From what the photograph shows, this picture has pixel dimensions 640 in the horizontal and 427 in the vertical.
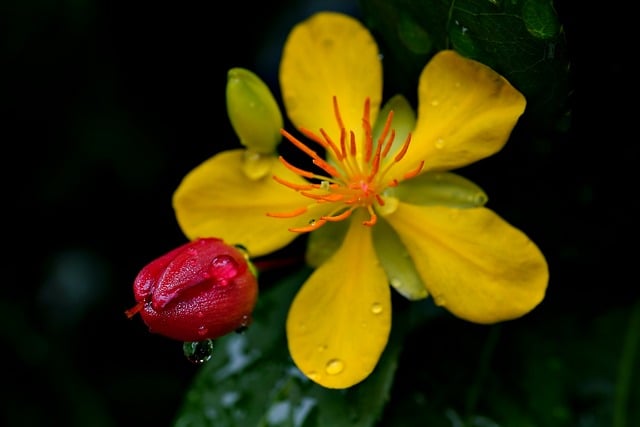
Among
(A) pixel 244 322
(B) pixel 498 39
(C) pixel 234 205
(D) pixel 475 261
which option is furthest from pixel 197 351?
(B) pixel 498 39

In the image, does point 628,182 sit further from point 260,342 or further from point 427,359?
point 260,342

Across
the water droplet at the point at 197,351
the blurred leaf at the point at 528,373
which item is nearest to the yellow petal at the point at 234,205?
the water droplet at the point at 197,351

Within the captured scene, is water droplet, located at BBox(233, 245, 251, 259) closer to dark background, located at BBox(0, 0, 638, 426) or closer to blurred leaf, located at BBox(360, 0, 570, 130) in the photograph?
blurred leaf, located at BBox(360, 0, 570, 130)

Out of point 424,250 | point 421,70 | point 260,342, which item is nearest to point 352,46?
point 421,70

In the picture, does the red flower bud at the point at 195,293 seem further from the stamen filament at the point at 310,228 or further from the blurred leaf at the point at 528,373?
the blurred leaf at the point at 528,373

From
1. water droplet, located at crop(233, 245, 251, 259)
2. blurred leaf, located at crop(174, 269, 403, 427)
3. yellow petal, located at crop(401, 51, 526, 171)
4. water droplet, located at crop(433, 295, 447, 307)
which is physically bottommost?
blurred leaf, located at crop(174, 269, 403, 427)

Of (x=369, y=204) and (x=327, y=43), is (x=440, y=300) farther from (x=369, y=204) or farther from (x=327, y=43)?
(x=327, y=43)

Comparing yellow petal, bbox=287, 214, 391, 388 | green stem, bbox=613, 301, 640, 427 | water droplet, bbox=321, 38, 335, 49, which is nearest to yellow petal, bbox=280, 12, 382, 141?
water droplet, bbox=321, 38, 335, 49
